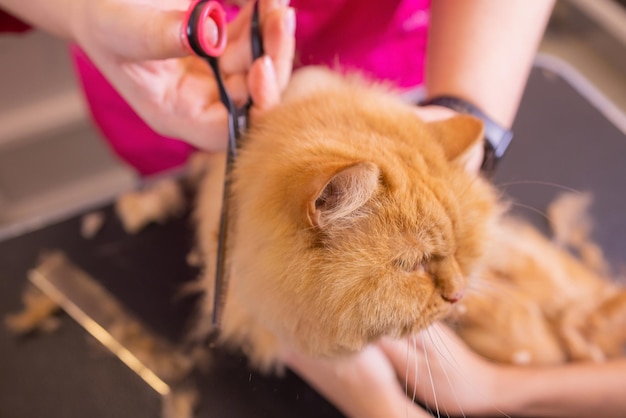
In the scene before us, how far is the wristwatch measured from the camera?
2.44ft

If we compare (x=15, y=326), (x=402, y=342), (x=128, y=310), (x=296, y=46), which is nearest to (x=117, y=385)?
(x=128, y=310)

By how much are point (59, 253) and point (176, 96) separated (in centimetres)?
43

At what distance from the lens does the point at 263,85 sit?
1.95 feet

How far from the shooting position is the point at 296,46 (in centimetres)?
67

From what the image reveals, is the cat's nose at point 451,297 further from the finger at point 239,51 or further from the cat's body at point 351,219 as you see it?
the finger at point 239,51

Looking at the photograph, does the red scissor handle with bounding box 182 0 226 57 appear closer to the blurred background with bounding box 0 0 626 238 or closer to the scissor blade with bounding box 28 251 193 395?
the scissor blade with bounding box 28 251 193 395

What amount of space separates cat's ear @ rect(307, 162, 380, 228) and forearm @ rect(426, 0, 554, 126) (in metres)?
0.41

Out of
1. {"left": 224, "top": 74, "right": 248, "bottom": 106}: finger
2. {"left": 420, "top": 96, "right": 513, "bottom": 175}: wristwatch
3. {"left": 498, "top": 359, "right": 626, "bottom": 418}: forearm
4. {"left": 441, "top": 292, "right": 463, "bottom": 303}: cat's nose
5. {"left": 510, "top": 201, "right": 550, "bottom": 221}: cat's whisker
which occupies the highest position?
{"left": 224, "top": 74, "right": 248, "bottom": 106}: finger

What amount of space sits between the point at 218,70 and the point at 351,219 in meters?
0.23

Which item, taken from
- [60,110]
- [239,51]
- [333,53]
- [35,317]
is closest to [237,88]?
[239,51]

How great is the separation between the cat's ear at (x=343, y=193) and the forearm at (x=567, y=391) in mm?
410

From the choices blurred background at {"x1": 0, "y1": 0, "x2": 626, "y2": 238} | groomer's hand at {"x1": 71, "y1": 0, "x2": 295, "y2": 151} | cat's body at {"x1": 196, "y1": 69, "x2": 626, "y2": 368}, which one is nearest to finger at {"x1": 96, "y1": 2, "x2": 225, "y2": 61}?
groomer's hand at {"x1": 71, "y1": 0, "x2": 295, "y2": 151}

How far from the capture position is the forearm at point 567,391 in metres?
0.68

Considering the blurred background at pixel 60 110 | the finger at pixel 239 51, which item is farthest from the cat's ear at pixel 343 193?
the blurred background at pixel 60 110
